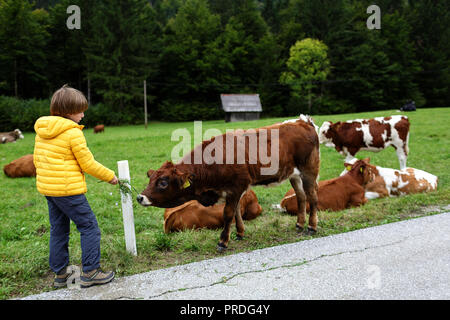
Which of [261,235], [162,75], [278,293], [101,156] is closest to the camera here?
[278,293]

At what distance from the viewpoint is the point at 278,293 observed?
3.53m

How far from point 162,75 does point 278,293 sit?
56.6 m

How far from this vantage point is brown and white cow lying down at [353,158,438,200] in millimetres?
8266

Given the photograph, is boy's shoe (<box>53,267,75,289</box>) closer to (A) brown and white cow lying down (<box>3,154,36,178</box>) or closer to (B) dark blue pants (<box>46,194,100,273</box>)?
(B) dark blue pants (<box>46,194,100,273</box>)

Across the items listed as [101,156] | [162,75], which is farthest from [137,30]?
[101,156]

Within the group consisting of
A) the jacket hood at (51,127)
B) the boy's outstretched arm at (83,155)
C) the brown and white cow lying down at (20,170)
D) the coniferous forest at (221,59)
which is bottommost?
the brown and white cow lying down at (20,170)

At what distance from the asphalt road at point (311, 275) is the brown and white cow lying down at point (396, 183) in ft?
11.0

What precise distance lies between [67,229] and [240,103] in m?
37.9

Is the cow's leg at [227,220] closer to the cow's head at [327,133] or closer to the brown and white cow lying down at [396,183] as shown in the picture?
the brown and white cow lying down at [396,183]

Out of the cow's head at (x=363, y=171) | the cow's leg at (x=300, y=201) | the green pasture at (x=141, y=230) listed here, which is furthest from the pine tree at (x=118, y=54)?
the cow's leg at (x=300, y=201)

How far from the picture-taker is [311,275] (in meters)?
3.91

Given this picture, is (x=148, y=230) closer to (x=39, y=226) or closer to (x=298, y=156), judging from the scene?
(x=39, y=226)

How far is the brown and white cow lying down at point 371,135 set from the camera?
40.0 feet

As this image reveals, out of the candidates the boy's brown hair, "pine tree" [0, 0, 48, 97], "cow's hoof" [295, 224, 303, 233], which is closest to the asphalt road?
"cow's hoof" [295, 224, 303, 233]
